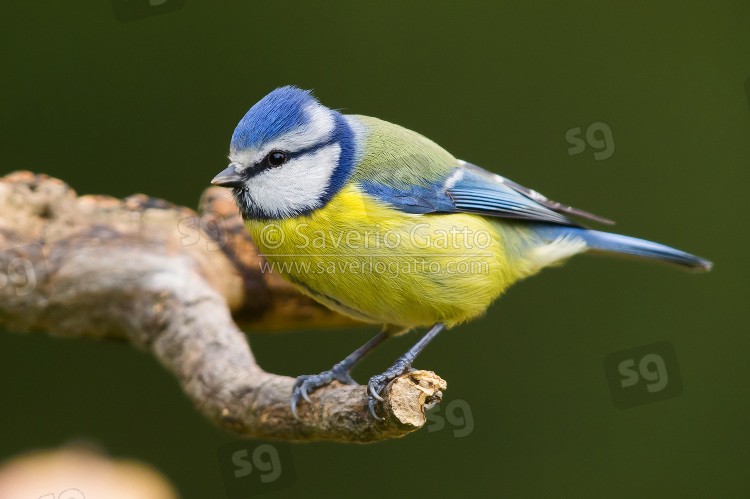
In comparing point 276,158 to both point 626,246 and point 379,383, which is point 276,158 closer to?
point 379,383

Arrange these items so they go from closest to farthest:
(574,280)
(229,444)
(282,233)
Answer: (282,233)
(229,444)
(574,280)

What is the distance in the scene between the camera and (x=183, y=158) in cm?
311

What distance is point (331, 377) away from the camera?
85.2 inches

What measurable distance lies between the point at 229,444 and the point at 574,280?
156 centimetres

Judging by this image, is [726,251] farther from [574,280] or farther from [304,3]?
[304,3]

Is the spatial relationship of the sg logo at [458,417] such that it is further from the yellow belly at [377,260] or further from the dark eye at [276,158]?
the dark eye at [276,158]

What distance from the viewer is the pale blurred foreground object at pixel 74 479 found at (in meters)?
2.23

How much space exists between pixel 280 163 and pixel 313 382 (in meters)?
0.58

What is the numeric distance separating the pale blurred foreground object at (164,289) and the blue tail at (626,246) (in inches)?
31.5

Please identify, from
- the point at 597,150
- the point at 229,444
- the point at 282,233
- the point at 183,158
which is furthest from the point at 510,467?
the point at 183,158

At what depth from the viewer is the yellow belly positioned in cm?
198

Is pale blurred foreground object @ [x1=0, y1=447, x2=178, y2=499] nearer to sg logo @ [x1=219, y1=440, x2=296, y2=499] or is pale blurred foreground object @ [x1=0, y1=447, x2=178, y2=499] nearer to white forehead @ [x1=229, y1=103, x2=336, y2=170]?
sg logo @ [x1=219, y1=440, x2=296, y2=499]

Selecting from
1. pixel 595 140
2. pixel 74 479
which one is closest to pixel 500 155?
pixel 595 140

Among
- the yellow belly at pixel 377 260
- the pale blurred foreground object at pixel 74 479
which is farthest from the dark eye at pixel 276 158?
the pale blurred foreground object at pixel 74 479
